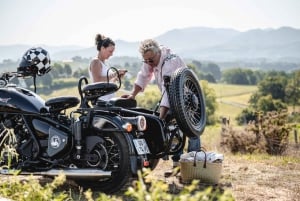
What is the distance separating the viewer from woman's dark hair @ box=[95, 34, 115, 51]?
691cm

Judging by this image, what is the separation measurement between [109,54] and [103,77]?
1.24 ft

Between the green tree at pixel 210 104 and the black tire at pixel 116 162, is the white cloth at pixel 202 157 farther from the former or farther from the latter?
the green tree at pixel 210 104

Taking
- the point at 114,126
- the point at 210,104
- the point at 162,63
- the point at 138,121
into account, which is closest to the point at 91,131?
the point at 114,126

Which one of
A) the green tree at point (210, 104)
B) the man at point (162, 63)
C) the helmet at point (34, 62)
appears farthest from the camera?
the green tree at point (210, 104)

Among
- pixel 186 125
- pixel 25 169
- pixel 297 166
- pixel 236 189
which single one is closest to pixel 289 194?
pixel 236 189

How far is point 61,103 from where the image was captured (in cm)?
563

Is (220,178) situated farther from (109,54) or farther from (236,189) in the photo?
(109,54)

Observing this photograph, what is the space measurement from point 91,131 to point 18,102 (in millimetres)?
1047

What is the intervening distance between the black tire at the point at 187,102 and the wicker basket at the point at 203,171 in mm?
453

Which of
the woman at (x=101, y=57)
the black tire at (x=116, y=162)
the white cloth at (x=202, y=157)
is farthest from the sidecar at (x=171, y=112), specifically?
the woman at (x=101, y=57)

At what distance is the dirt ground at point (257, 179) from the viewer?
563 cm

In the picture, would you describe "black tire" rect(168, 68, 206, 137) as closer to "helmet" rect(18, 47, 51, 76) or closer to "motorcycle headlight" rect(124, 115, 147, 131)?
"motorcycle headlight" rect(124, 115, 147, 131)

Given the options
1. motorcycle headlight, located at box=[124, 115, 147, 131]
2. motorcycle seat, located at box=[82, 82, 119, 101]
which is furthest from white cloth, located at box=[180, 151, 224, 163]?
motorcycle seat, located at box=[82, 82, 119, 101]

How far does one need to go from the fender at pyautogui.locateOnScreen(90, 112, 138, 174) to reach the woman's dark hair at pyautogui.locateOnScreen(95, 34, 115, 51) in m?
1.89
